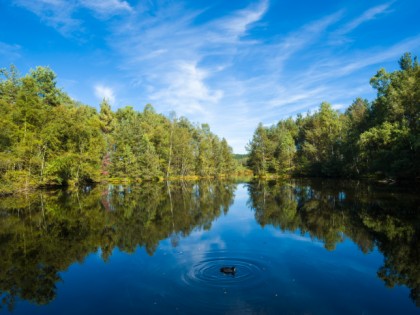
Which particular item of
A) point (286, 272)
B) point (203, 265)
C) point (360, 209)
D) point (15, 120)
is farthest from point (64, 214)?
point (15, 120)

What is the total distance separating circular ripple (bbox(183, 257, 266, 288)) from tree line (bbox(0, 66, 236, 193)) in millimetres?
31950

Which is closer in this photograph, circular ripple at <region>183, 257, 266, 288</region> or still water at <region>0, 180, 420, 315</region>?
still water at <region>0, 180, 420, 315</region>

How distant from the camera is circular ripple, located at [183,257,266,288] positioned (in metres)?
9.08

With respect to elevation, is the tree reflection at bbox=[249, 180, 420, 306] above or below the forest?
below

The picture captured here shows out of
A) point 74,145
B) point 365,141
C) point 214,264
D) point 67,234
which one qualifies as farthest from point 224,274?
point 74,145

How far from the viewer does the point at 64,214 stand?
22281 millimetres

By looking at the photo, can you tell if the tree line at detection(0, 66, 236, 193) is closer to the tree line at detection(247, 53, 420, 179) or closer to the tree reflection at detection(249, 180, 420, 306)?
the tree line at detection(247, 53, 420, 179)

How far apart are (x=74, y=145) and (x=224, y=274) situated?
45321mm

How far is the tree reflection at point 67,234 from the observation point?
10.2 metres

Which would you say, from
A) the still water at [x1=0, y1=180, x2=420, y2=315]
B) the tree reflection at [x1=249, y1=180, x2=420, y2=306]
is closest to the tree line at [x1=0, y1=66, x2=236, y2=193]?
the still water at [x1=0, y1=180, x2=420, y2=315]

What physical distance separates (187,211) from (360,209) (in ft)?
42.8

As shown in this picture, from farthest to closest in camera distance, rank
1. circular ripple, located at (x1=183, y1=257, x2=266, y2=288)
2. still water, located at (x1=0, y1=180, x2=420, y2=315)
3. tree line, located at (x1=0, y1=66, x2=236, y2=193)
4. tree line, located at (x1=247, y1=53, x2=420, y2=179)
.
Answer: tree line, located at (x1=0, y1=66, x2=236, y2=193) < tree line, located at (x1=247, y1=53, x2=420, y2=179) < circular ripple, located at (x1=183, y1=257, x2=266, y2=288) < still water, located at (x1=0, y1=180, x2=420, y2=315)

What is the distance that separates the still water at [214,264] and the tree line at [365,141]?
18.6m

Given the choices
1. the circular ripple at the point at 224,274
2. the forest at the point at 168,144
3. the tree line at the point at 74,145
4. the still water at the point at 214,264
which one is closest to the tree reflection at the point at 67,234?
the still water at the point at 214,264
